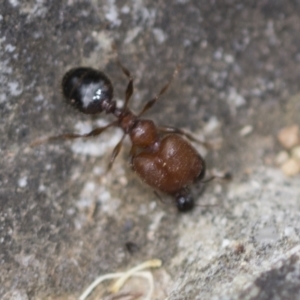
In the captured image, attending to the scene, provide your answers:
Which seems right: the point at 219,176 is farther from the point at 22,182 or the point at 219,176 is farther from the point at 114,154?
the point at 22,182

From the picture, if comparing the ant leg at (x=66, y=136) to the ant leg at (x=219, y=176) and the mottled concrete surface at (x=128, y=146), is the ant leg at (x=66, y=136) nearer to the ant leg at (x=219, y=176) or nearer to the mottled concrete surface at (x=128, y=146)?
the mottled concrete surface at (x=128, y=146)

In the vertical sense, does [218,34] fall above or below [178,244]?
above

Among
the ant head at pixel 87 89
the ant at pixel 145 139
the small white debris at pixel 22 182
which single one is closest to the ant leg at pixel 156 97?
the ant at pixel 145 139

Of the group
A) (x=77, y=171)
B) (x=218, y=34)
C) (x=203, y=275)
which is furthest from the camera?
(x=218, y=34)

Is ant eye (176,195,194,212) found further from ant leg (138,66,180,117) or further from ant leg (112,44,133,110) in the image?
ant leg (112,44,133,110)

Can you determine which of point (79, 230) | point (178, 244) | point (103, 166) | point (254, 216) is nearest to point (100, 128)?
point (103, 166)

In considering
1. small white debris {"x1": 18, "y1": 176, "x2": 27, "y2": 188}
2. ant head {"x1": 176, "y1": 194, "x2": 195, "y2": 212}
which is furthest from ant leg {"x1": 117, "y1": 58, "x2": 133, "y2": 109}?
small white debris {"x1": 18, "y1": 176, "x2": 27, "y2": 188}

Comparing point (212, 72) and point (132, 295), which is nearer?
point (132, 295)

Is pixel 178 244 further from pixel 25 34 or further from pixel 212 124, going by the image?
pixel 25 34

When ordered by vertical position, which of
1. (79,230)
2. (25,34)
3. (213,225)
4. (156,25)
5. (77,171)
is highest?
(25,34)
